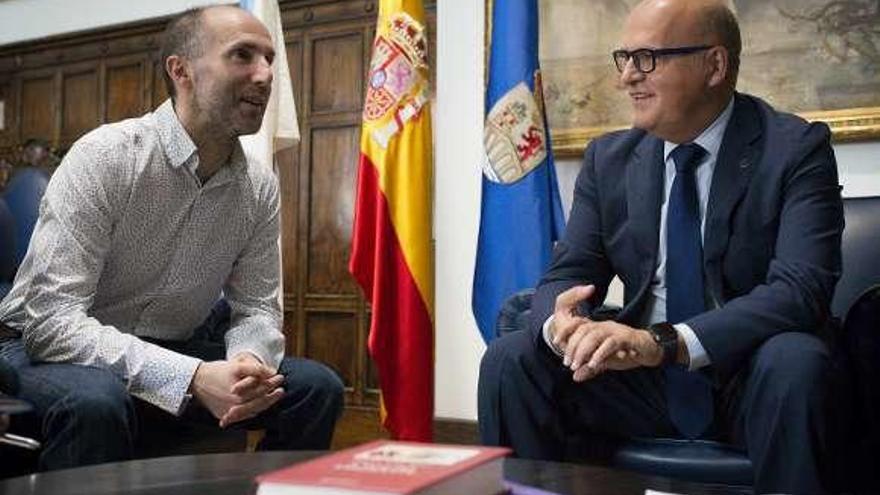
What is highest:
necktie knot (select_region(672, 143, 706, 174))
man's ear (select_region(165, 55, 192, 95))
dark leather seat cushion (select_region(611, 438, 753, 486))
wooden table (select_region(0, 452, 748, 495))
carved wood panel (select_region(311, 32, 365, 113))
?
carved wood panel (select_region(311, 32, 365, 113))

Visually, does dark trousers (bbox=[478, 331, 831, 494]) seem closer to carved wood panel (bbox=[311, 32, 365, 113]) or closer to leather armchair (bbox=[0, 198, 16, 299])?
leather armchair (bbox=[0, 198, 16, 299])

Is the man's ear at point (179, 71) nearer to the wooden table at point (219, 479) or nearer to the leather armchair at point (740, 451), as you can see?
the wooden table at point (219, 479)

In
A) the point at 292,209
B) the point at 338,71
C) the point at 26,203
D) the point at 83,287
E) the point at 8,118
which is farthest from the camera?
the point at 8,118

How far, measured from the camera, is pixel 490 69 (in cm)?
251

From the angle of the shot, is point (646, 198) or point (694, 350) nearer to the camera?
point (694, 350)

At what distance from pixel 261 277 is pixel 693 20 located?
0.97m

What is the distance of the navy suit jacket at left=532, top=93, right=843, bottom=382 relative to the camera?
4.32 ft

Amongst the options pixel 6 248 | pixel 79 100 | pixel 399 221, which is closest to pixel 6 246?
pixel 6 248

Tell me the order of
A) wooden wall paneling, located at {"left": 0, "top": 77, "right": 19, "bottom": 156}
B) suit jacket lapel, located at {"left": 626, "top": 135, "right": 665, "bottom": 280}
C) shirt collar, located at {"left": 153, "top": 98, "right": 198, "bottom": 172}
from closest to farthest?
suit jacket lapel, located at {"left": 626, "top": 135, "right": 665, "bottom": 280}, shirt collar, located at {"left": 153, "top": 98, "right": 198, "bottom": 172}, wooden wall paneling, located at {"left": 0, "top": 77, "right": 19, "bottom": 156}

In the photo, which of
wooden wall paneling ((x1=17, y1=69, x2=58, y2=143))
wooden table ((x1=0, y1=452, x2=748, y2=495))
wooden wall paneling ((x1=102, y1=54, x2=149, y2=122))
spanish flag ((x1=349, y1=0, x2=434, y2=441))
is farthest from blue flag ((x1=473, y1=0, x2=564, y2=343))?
wooden wall paneling ((x1=17, y1=69, x2=58, y2=143))

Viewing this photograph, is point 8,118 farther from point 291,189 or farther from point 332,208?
point 332,208

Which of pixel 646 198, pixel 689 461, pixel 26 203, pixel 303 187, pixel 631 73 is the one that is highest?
pixel 303 187

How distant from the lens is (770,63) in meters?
2.55

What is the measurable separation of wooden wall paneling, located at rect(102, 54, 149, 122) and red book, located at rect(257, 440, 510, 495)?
391 cm
